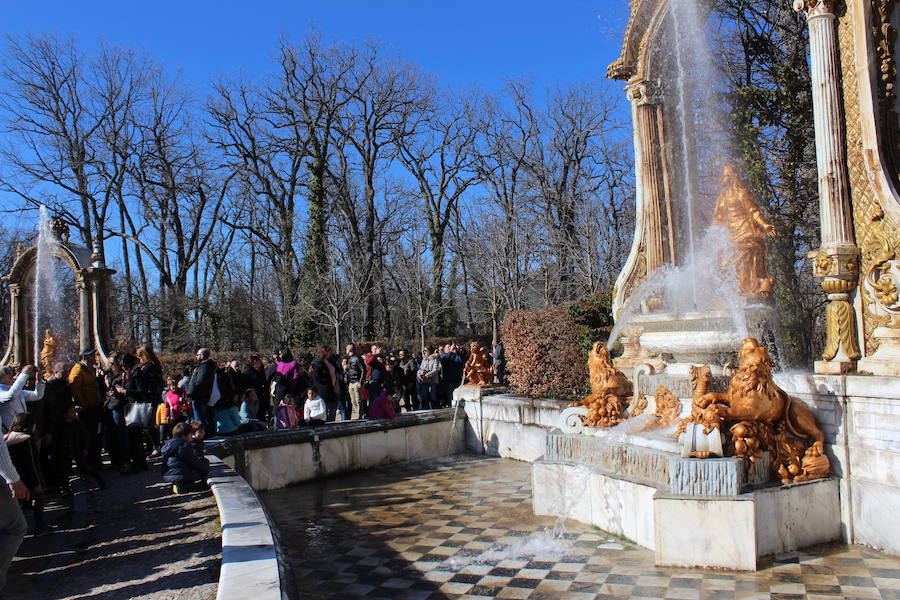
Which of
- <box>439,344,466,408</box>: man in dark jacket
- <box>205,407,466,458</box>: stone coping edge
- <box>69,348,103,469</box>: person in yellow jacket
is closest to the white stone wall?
<box>205,407,466,458</box>: stone coping edge

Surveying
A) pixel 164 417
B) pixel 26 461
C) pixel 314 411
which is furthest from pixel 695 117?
pixel 26 461

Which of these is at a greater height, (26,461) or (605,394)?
(605,394)

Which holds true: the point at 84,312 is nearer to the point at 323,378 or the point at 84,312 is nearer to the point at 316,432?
the point at 323,378

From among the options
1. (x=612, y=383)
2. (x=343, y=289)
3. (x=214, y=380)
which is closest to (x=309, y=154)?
(x=343, y=289)

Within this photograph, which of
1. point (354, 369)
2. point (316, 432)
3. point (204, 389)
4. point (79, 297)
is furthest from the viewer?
point (79, 297)

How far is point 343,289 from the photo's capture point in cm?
2600

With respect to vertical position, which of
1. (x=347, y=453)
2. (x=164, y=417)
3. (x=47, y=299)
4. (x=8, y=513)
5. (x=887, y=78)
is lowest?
(x=347, y=453)

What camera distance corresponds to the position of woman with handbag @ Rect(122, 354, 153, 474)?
27.4 feet

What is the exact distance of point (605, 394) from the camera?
287 inches

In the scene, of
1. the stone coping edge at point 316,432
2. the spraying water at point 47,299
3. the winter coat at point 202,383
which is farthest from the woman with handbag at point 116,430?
the spraying water at point 47,299

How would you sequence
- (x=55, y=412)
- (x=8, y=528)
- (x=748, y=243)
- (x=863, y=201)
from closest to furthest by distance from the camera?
(x=8, y=528) < (x=863, y=201) < (x=55, y=412) < (x=748, y=243)

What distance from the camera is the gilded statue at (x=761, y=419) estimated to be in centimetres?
559

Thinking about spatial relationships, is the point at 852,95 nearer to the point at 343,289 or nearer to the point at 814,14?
the point at 814,14

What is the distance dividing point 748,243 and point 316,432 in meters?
5.95
